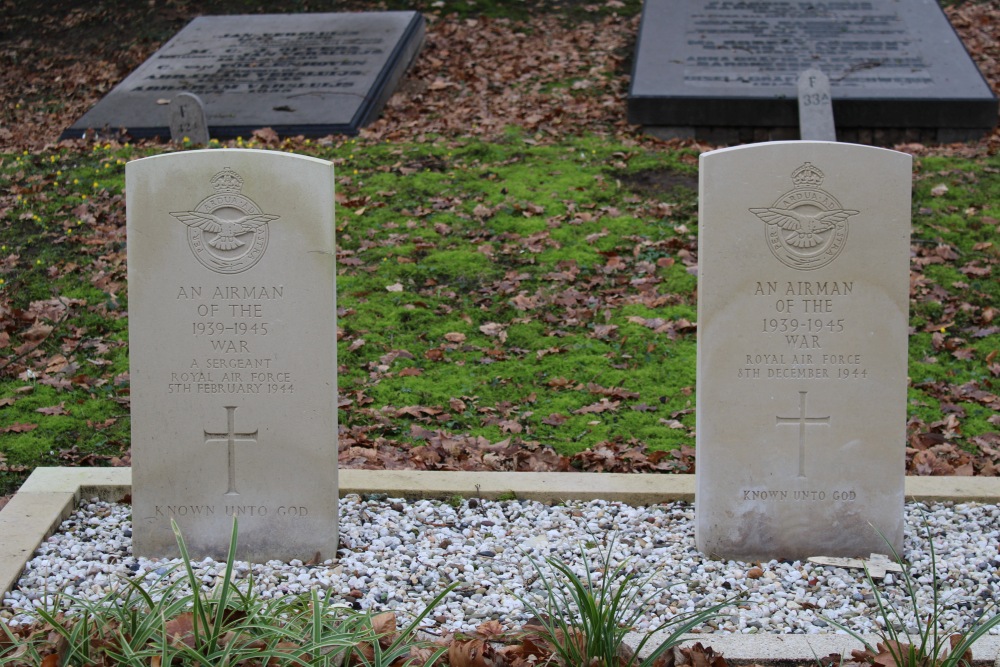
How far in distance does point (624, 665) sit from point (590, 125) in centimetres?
841

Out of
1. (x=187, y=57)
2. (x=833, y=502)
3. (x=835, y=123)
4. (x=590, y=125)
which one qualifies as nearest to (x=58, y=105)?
(x=187, y=57)

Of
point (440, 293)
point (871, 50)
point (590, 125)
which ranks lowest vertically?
point (440, 293)

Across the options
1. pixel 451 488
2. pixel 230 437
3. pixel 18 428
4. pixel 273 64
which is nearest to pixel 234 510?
pixel 230 437

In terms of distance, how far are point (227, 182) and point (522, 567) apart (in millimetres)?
1961

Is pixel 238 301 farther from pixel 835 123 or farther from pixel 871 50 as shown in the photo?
pixel 871 50

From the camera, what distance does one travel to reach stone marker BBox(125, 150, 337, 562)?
13.6 feet

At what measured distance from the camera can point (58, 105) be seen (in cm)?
1262

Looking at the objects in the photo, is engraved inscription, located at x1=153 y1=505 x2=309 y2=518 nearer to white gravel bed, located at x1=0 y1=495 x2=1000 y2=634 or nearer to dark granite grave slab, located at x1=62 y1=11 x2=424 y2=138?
white gravel bed, located at x1=0 y1=495 x2=1000 y2=634

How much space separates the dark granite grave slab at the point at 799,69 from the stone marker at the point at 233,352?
6939mm

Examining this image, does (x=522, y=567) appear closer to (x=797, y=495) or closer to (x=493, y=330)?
(x=797, y=495)

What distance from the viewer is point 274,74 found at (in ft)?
38.3

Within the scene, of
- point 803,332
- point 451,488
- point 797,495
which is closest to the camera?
point 803,332

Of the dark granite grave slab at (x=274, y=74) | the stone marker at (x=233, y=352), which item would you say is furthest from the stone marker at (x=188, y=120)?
the stone marker at (x=233, y=352)

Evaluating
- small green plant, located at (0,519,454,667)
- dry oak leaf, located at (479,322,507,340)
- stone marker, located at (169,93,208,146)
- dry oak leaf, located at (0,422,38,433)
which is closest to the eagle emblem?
small green plant, located at (0,519,454,667)
